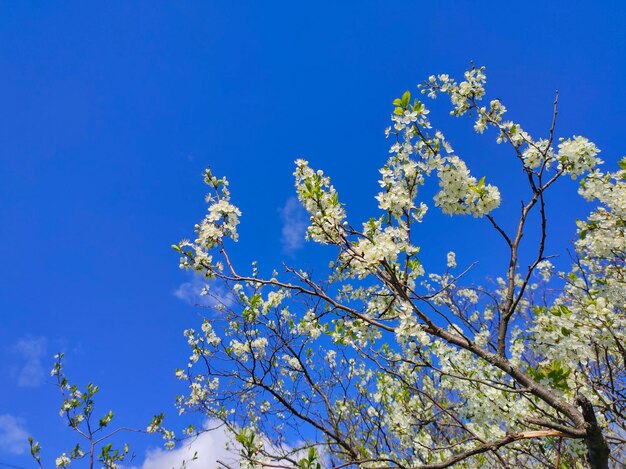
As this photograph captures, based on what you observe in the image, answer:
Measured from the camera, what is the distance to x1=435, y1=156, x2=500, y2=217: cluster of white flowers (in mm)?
2871

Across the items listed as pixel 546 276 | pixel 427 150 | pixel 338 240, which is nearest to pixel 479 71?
pixel 427 150

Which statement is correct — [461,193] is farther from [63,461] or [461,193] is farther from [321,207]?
[63,461]

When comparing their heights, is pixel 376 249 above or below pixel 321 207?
below

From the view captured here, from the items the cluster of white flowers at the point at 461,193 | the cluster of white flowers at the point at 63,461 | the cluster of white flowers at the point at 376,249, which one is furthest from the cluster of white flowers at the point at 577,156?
the cluster of white flowers at the point at 63,461

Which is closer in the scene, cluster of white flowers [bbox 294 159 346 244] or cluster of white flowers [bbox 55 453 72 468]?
cluster of white flowers [bbox 294 159 346 244]

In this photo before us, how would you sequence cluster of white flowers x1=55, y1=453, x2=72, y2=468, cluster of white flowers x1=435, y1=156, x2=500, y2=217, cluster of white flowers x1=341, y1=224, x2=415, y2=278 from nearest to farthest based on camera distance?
cluster of white flowers x1=341, y1=224, x2=415, y2=278 < cluster of white flowers x1=435, y1=156, x2=500, y2=217 < cluster of white flowers x1=55, y1=453, x2=72, y2=468

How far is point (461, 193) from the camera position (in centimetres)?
296

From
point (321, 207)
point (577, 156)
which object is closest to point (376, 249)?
point (321, 207)

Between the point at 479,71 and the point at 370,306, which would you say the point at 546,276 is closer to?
the point at 479,71

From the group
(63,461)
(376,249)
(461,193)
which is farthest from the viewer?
(63,461)

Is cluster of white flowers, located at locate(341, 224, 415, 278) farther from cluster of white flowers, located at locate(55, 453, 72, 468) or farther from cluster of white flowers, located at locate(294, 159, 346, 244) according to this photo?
cluster of white flowers, located at locate(55, 453, 72, 468)

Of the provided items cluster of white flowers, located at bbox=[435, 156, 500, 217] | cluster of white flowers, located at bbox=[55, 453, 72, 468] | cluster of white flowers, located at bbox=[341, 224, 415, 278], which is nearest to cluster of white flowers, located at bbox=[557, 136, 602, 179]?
cluster of white flowers, located at bbox=[435, 156, 500, 217]

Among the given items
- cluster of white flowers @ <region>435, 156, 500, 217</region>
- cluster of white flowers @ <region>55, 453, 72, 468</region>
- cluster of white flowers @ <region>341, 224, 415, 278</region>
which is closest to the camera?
cluster of white flowers @ <region>341, 224, 415, 278</region>

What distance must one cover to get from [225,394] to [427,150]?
384cm
